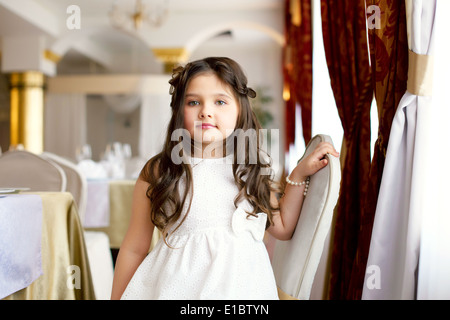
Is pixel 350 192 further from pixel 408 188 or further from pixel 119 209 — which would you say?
pixel 119 209

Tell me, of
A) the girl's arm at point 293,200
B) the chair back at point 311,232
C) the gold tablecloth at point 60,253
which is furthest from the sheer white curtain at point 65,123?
the chair back at point 311,232

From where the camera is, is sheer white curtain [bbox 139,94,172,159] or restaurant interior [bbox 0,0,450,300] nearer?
restaurant interior [bbox 0,0,450,300]

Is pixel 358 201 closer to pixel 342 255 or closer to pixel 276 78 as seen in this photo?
pixel 342 255

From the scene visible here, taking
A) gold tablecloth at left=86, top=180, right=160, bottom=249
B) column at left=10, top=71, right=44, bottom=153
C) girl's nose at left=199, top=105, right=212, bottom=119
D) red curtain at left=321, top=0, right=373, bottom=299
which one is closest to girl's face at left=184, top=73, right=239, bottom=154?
girl's nose at left=199, top=105, right=212, bottom=119

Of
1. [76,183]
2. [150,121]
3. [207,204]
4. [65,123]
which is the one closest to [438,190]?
[207,204]

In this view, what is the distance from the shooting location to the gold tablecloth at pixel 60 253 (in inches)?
74.9

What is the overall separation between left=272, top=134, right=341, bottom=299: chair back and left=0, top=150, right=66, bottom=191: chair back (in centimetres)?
156

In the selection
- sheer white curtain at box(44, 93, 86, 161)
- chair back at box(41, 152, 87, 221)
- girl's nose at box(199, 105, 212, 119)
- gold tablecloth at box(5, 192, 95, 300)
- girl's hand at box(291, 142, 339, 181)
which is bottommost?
gold tablecloth at box(5, 192, 95, 300)

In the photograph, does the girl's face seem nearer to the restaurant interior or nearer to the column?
the restaurant interior

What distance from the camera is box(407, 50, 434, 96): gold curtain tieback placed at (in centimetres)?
142

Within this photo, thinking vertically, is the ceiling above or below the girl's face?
above

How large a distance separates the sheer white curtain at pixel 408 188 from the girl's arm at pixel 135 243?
82cm

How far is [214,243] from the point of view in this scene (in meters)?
1.18
